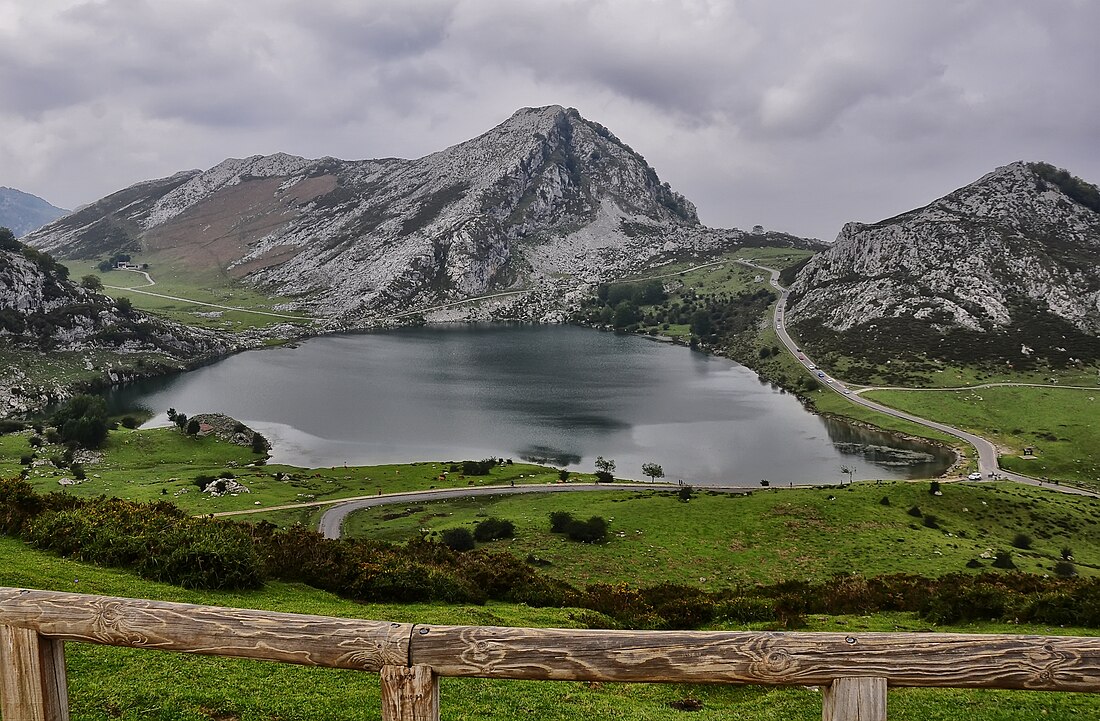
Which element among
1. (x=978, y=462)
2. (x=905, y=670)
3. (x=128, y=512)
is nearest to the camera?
(x=905, y=670)

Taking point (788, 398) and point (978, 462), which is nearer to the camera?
point (978, 462)

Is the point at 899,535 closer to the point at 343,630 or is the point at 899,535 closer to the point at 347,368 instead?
the point at 343,630

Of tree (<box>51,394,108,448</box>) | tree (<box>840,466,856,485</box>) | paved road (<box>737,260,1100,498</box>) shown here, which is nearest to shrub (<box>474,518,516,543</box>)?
tree (<box>840,466,856,485</box>)

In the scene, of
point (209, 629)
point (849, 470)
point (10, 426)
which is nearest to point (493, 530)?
point (209, 629)

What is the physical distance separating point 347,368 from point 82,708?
14663 cm

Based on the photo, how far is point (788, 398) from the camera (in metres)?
126

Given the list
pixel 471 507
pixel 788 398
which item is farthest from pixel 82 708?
pixel 788 398

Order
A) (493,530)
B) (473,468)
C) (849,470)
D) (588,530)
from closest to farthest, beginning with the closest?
(588,530) → (493,530) → (473,468) → (849,470)

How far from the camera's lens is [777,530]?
4759 centimetres

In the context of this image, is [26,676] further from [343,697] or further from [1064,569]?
[1064,569]

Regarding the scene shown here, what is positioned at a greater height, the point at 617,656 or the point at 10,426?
the point at 10,426

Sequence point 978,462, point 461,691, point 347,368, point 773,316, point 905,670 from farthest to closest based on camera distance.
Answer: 1. point 773,316
2. point 347,368
3. point 978,462
4. point 461,691
5. point 905,670

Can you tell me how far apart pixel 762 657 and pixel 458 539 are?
42.0 m

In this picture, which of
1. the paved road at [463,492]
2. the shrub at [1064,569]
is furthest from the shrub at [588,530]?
the shrub at [1064,569]
